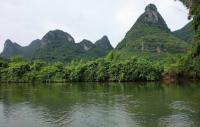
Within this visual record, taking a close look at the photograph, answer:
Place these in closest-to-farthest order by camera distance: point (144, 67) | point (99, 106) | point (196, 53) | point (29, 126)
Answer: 1. point (29, 126)
2. point (196, 53)
3. point (99, 106)
4. point (144, 67)

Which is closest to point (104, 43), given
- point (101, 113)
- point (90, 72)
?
point (90, 72)

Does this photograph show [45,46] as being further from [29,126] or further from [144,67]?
[29,126]

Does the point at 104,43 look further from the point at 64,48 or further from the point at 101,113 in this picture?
the point at 101,113

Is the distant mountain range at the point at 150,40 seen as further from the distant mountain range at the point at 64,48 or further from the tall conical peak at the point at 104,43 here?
the tall conical peak at the point at 104,43

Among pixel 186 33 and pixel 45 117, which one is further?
pixel 186 33

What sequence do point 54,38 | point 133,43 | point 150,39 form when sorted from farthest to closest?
point 54,38 < point 133,43 < point 150,39

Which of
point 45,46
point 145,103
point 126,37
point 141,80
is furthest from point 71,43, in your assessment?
point 145,103

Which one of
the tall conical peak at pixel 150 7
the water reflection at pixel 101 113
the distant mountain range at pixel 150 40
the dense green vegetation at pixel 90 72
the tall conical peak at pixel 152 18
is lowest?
the water reflection at pixel 101 113

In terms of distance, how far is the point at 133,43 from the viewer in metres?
116

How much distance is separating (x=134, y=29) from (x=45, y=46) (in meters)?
33.6

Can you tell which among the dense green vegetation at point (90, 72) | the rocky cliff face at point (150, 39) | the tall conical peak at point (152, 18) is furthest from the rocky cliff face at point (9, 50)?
the dense green vegetation at point (90, 72)

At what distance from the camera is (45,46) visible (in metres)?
142

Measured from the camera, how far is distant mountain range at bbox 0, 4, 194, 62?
4321 inches

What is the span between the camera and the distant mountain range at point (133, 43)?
110m
